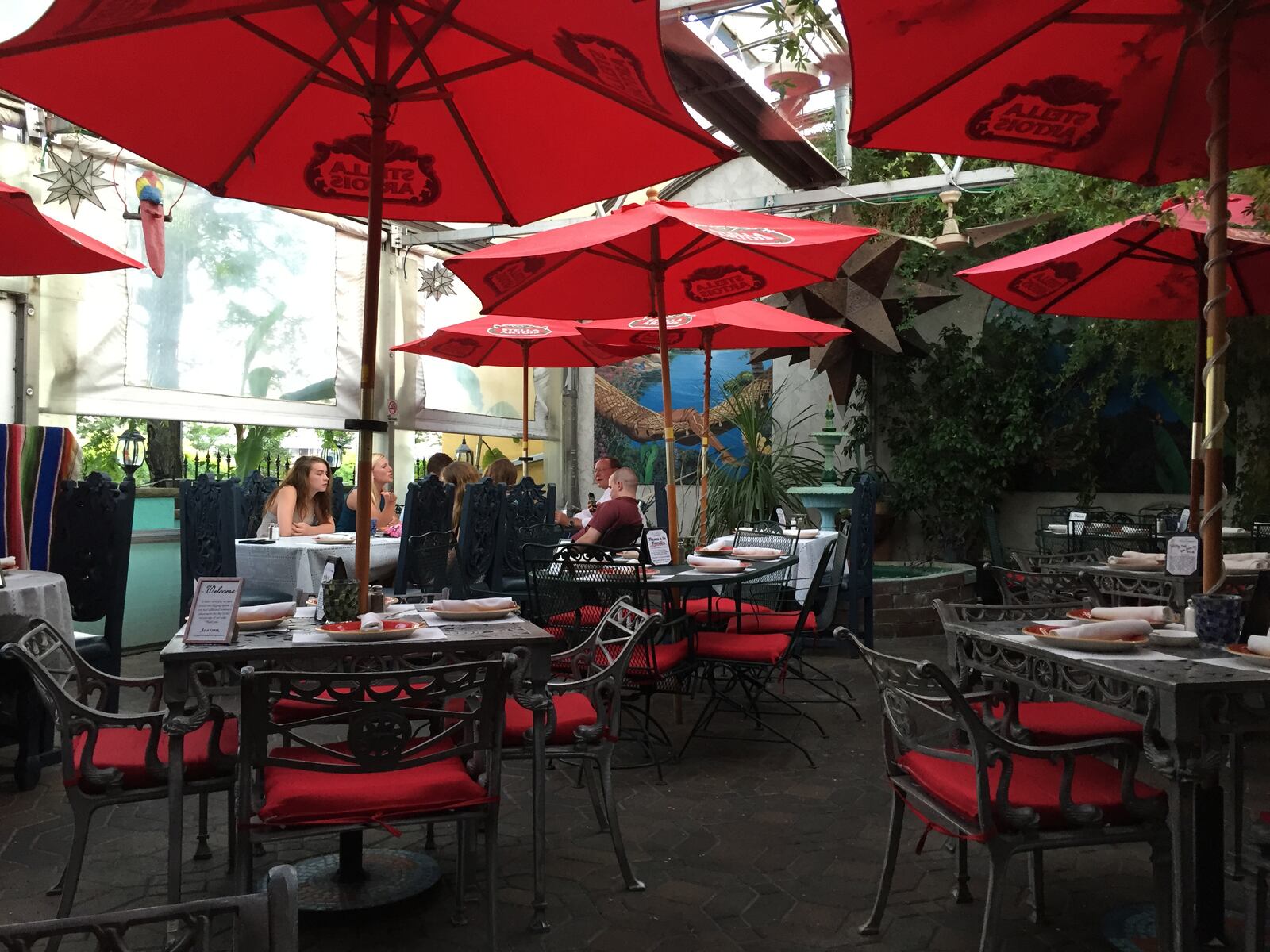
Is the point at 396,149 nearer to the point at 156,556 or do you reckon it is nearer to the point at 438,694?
the point at 438,694

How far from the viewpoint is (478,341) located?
877cm

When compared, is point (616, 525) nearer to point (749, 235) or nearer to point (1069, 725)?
point (749, 235)

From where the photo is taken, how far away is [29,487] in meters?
4.32

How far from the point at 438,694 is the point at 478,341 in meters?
6.97

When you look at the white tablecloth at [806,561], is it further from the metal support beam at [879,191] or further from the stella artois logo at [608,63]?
the stella artois logo at [608,63]

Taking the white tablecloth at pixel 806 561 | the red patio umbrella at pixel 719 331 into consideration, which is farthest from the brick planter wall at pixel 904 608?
the red patio umbrella at pixel 719 331

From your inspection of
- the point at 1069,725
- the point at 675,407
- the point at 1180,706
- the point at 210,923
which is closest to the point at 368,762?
the point at 210,923

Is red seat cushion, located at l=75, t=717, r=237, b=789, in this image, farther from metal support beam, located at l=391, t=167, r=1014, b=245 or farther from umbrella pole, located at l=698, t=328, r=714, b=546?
metal support beam, located at l=391, t=167, r=1014, b=245

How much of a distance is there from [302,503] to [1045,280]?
465 cm

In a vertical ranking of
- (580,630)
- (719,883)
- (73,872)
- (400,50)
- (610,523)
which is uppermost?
(400,50)

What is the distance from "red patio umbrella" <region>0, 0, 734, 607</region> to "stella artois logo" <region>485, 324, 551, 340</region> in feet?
14.1

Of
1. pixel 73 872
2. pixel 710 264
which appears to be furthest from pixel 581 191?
pixel 73 872

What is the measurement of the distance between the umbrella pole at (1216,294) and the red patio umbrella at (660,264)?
237 centimetres

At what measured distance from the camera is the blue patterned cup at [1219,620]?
231 cm
